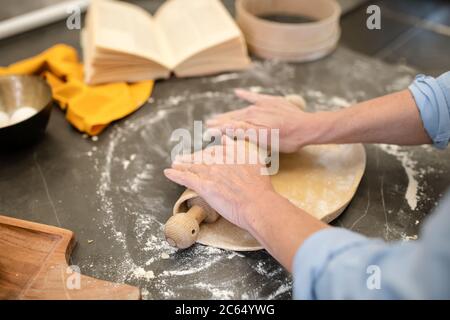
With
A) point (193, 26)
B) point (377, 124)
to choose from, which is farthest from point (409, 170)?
point (193, 26)

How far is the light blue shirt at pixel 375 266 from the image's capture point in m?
0.49

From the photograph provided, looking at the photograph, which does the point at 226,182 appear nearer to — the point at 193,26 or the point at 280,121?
the point at 280,121

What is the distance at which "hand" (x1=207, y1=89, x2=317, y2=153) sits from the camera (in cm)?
104

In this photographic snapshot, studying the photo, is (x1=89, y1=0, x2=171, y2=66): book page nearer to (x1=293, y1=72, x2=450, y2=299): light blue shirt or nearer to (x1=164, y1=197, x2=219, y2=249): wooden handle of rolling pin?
(x1=164, y1=197, x2=219, y2=249): wooden handle of rolling pin

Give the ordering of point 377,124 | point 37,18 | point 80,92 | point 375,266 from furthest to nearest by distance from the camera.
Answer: point 37,18 < point 80,92 < point 377,124 < point 375,266

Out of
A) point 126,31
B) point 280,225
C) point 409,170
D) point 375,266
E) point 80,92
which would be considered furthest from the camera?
point 126,31

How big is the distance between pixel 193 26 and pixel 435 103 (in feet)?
2.69

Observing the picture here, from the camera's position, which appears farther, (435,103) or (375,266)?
(435,103)

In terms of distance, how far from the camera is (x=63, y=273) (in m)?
0.84

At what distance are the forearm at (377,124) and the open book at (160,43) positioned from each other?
517 millimetres

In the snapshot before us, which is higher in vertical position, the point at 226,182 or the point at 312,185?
the point at 226,182

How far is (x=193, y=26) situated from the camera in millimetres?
1472

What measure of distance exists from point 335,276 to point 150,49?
102 centimetres

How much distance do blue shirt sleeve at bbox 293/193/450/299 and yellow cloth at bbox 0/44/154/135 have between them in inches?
31.0
